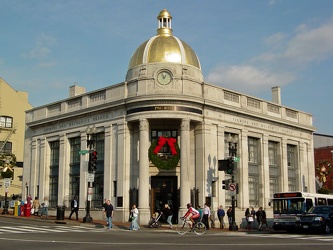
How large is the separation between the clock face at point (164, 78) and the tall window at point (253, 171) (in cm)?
1117

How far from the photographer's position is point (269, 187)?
149 feet

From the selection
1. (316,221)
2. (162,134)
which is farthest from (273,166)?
(316,221)

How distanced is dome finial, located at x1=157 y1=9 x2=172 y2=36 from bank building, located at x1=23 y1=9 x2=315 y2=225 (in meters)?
0.10

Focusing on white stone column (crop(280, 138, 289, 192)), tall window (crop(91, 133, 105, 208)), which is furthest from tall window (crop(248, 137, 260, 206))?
tall window (crop(91, 133, 105, 208))

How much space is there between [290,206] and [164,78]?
43.9ft

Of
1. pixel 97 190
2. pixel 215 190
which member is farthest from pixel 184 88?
pixel 97 190

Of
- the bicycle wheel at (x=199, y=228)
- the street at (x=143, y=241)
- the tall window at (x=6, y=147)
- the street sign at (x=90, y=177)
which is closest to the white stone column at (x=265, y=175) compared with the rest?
the bicycle wheel at (x=199, y=228)

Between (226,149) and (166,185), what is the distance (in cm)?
688

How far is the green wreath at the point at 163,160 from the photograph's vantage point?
1452 inches

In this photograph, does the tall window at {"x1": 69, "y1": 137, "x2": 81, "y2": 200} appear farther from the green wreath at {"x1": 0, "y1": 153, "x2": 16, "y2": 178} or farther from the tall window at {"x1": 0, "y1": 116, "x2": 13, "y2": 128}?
the tall window at {"x1": 0, "y1": 116, "x2": 13, "y2": 128}

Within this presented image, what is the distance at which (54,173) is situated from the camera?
4606 centimetres

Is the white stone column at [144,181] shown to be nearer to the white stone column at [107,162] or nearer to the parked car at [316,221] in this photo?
the white stone column at [107,162]

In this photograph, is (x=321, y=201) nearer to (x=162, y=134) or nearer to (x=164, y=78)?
(x=162, y=134)

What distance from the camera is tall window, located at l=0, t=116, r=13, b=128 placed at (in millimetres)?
71500
